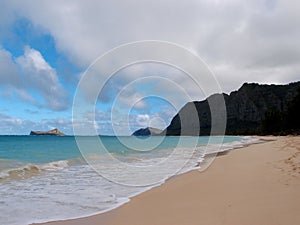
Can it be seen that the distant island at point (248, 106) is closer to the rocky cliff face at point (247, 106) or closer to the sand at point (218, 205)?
the rocky cliff face at point (247, 106)

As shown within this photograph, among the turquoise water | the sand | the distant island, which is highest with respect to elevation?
the distant island

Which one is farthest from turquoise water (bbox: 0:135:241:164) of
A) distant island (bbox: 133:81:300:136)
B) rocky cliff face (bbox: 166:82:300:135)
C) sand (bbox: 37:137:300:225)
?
rocky cliff face (bbox: 166:82:300:135)

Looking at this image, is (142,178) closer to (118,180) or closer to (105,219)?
(118,180)

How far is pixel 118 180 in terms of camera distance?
10.6 m

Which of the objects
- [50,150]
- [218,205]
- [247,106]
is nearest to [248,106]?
[247,106]

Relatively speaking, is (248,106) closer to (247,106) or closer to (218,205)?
(247,106)

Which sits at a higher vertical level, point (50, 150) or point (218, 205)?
point (50, 150)

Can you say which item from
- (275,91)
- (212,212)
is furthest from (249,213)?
(275,91)

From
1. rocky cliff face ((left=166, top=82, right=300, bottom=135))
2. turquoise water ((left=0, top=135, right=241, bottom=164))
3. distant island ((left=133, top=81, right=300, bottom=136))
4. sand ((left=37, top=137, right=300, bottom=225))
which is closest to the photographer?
sand ((left=37, top=137, right=300, bottom=225))

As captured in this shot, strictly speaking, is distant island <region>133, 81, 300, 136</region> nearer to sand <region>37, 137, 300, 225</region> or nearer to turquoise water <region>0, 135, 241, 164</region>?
turquoise water <region>0, 135, 241, 164</region>

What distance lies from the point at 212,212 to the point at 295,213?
1.33 meters

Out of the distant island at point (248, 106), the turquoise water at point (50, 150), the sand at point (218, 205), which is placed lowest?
the sand at point (218, 205)

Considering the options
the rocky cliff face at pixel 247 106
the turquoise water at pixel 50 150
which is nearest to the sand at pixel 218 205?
the turquoise water at pixel 50 150

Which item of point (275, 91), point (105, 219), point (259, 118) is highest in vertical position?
point (275, 91)
